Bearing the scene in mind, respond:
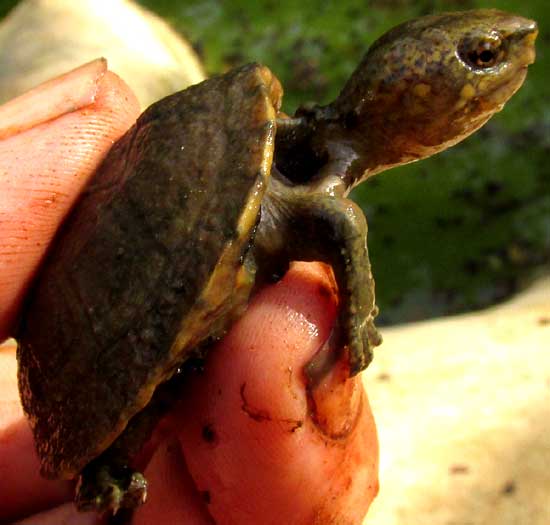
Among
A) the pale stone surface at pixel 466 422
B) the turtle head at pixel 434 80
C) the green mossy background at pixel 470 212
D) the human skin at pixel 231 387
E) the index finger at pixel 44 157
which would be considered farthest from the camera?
the green mossy background at pixel 470 212

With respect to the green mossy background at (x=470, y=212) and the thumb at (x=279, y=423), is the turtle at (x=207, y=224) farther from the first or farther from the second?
the green mossy background at (x=470, y=212)

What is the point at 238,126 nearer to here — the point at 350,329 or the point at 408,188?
the point at 350,329

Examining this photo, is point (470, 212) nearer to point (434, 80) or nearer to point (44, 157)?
point (434, 80)

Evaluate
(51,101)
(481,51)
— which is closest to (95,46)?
(51,101)

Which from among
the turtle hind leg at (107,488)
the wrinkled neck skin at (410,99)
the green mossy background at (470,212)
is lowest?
the green mossy background at (470,212)

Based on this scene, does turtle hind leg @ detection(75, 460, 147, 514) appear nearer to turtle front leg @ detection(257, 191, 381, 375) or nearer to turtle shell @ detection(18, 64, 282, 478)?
turtle shell @ detection(18, 64, 282, 478)

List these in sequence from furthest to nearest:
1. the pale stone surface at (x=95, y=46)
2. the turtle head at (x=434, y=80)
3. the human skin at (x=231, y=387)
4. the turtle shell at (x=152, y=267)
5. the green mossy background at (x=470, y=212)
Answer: the green mossy background at (x=470, y=212)
the pale stone surface at (x=95, y=46)
the turtle head at (x=434, y=80)
the human skin at (x=231, y=387)
the turtle shell at (x=152, y=267)

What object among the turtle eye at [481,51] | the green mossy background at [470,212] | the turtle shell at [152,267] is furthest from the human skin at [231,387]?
the green mossy background at [470,212]
